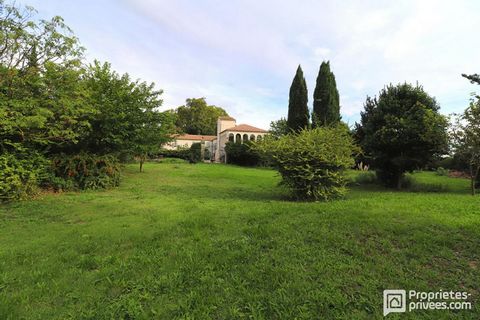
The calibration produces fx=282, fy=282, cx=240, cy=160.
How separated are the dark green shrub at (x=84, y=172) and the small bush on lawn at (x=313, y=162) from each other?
266 inches

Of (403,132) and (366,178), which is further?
(366,178)

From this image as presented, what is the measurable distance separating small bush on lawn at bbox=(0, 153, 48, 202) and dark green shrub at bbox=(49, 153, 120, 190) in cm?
90

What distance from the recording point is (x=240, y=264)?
11.5 ft

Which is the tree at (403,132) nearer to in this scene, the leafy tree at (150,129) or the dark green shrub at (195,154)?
the leafy tree at (150,129)

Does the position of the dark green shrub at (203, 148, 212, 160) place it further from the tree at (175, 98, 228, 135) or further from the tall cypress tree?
the tall cypress tree

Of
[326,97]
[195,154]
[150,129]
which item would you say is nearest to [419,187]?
[150,129]

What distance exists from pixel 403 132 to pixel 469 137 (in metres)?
1.93

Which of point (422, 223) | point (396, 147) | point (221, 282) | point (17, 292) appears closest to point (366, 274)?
point (221, 282)

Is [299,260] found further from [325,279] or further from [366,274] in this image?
[366,274]

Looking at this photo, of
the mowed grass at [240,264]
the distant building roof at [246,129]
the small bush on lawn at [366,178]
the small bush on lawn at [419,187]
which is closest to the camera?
the mowed grass at [240,264]

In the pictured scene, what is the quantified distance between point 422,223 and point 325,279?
271 cm

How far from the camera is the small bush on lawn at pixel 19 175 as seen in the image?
799 cm

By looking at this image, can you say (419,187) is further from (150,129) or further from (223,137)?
(223,137)

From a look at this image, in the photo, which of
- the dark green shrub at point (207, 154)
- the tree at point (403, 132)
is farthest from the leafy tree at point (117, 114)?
the dark green shrub at point (207, 154)
